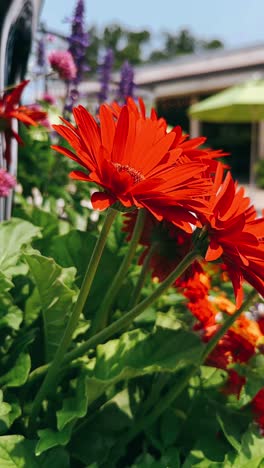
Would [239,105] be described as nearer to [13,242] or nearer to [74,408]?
[13,242]

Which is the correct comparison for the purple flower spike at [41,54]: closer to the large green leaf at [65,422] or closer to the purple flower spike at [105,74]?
the purple flower spike at [105,74]

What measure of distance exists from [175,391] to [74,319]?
218 millimetres

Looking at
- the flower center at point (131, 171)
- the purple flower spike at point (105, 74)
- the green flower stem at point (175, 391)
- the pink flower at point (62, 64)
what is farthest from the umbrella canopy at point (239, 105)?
the flower center at point (131, 171)

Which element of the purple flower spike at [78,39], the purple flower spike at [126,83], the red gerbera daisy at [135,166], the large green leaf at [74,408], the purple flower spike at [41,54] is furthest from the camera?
the purple flower spike at [41,54]

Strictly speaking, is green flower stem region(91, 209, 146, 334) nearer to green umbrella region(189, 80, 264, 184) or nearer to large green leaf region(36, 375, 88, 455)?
large green leaf region(36, 375, 88, 455)

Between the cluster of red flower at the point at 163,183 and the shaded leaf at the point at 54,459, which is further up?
the cluster of red flower at the point at 163,183

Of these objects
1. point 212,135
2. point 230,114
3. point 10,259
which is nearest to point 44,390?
point 10,259

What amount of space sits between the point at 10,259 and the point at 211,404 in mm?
383

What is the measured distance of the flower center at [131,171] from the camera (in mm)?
659

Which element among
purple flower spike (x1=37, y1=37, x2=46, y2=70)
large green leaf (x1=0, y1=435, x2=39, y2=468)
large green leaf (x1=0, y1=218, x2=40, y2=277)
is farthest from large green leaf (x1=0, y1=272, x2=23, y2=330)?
purple flower spike (x1=37, y1=37, x2=46, y2=70)

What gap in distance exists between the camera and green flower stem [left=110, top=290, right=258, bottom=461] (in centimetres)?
79

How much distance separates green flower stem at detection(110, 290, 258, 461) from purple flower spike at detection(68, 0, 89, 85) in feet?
3.16

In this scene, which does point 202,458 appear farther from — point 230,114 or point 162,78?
point 162,78

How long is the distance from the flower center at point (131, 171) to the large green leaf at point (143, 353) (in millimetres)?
234
